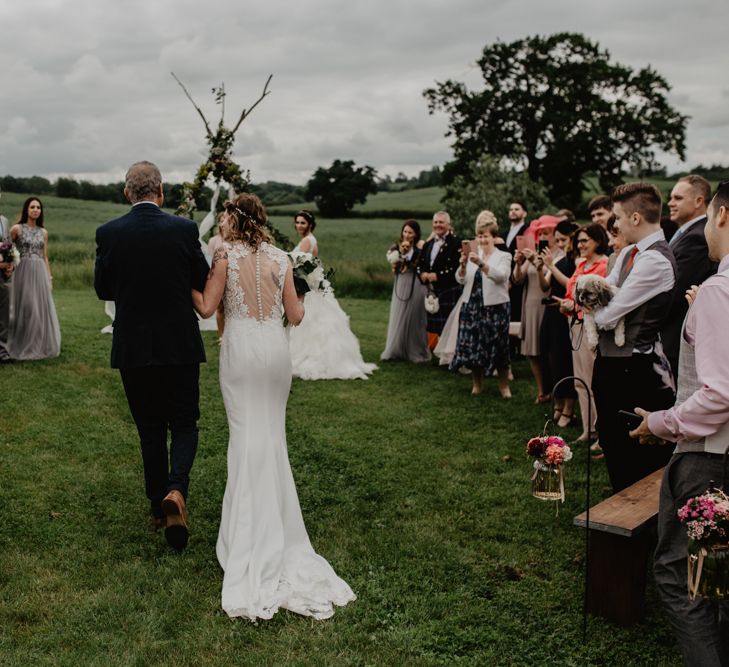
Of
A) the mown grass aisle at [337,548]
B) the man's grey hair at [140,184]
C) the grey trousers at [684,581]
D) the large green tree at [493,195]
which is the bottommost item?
the mown grass aisle at [337,548]

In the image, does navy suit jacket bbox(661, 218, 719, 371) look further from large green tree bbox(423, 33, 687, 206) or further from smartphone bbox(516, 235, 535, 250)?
large green tree bbox(423, 33, 687, 206)

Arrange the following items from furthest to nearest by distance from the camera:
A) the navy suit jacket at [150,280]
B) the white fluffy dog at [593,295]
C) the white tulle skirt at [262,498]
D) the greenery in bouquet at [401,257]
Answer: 1. the greenery in bouquet at [401,257]
2. the white fluffy dog at [593,295]
3. the navy suit jacket at [150,280]
4. the white tulle skirt at [262,498]

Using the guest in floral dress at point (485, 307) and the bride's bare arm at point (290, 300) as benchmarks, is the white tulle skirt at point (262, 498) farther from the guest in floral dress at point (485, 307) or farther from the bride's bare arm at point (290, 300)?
the guest in floral dress at point (485, 307)

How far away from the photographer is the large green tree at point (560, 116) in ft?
117

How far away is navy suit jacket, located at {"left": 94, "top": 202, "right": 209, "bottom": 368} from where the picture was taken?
482cm

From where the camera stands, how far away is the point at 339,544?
17.1ft

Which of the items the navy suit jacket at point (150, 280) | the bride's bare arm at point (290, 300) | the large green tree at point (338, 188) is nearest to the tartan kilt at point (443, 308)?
the bride's bare arm at point (290, 300)

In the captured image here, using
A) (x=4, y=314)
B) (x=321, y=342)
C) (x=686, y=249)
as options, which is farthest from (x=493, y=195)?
(x=686, y=249)

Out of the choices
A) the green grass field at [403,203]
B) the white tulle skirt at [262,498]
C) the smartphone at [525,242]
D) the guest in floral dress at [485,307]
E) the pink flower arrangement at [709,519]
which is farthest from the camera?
the green grass field at [403,203]

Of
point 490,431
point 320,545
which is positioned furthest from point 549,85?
point 320,545

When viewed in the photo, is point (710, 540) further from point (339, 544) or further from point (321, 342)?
point (321, 342)

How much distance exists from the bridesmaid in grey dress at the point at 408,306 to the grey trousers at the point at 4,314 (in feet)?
19.2

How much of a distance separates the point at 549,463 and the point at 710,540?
1.55m

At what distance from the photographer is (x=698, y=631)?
3.22 meters
